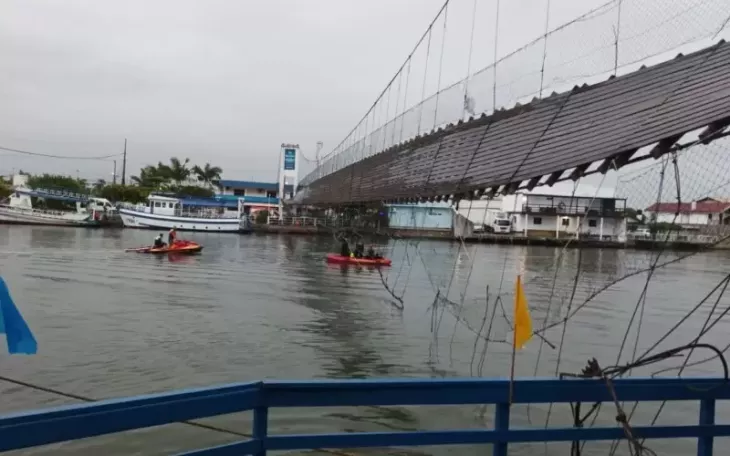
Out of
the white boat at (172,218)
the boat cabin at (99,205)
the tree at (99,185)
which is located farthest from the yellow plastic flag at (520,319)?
the tree at (99,185)

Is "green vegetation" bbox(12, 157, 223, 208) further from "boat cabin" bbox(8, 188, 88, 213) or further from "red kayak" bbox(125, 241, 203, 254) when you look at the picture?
"red kayak" bbox(125, 241, 203, 254)

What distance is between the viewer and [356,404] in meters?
2.79

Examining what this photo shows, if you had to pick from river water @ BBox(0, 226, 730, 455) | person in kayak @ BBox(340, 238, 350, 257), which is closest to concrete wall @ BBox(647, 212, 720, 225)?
river water @ BBox(0, 226, 730, 455)

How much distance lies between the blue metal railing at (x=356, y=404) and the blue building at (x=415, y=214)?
262 inches

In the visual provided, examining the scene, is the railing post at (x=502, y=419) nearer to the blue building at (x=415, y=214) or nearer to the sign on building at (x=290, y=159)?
the blue building at (x=415, y=214)

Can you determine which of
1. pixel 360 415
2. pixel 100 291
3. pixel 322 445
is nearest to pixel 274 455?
pixel 360 415

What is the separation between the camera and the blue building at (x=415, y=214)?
1477cm

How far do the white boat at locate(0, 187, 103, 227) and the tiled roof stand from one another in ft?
179

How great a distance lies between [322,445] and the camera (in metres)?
2.89

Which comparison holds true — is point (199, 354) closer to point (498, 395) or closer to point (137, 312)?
point (137, 312)

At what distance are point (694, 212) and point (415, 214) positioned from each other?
13401 mm

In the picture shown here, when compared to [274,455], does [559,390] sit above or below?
above

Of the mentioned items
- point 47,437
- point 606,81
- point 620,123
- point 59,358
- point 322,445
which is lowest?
point 59,358

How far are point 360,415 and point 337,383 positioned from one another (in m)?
5.78
